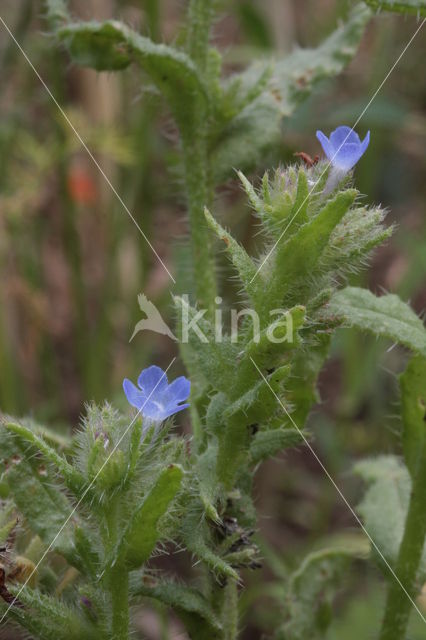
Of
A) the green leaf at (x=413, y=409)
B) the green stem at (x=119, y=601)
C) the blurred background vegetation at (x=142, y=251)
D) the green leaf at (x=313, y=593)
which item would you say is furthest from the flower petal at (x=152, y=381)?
the blurred background vegetation at (x=142, y=251)

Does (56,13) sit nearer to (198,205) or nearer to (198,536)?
(198,205)

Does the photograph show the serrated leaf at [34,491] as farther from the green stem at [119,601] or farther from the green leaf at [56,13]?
the green leaf at [56,13]

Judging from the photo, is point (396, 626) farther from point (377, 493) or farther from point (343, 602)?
point (343, 602)

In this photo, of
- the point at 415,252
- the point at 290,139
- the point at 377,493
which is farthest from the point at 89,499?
the point at 290,139

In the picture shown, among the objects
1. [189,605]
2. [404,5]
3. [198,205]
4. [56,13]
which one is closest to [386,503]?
[189,605]

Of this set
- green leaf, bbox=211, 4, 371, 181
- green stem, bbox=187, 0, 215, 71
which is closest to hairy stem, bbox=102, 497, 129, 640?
green leaf, bbox=211, 4, 371, 181

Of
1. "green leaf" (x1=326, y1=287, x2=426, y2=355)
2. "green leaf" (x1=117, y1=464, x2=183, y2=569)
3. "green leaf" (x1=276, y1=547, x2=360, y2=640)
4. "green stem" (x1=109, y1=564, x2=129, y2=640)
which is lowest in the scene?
"green leaf" (x1=276, y1=547, x2=360, y2=640)

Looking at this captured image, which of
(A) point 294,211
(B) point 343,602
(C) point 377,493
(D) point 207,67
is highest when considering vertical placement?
(D) point 207,67

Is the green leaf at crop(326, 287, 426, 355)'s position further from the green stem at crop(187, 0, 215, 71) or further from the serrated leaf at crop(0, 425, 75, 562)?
the green stem at crop(187, 0, 215, 71)
